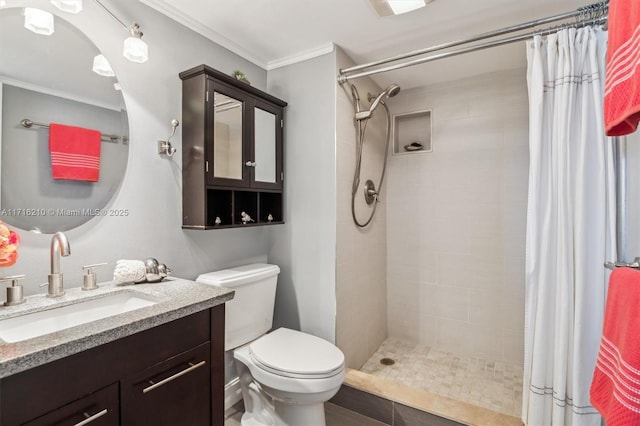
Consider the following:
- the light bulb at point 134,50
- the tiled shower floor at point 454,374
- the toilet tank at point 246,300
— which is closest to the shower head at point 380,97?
the toilet tank at point 246,300

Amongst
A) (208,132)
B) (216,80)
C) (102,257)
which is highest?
(216,80)

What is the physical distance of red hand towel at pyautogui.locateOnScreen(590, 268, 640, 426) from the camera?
0.73m

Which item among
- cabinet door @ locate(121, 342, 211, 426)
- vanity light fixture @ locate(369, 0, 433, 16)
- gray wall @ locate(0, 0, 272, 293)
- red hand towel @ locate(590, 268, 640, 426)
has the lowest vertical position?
cabinet door @ locate(121, 342, 211, 426)

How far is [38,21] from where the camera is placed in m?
1.18

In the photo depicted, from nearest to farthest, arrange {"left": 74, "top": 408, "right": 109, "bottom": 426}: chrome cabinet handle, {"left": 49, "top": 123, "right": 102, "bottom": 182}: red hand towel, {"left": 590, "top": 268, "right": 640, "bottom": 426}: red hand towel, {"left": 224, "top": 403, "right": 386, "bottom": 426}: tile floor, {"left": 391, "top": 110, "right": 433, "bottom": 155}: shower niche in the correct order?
1. {"left": 590, "top": 268, "right": 640, "bottom": 426}: red hand towel
2. {"left": 74, "top": 408, "right": 109, "bottom": 426}: chrome cabinet handle
3. {"left": 49, "top": 123, "right": 102, "bottom": 182}: red hand towel
4. {"left": 224, "top": 403, "right": 386, "bottom": 426}: tile floor
5. {"left": 391, "top": 110, "right": 433, "bottom": 155}: shower niche

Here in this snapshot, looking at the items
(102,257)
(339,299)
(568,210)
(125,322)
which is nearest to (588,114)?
(568,210)

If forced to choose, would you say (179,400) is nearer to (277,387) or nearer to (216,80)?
(277,387)

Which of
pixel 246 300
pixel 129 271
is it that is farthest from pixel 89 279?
pixel 246 300

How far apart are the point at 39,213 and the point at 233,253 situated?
3.34 ft

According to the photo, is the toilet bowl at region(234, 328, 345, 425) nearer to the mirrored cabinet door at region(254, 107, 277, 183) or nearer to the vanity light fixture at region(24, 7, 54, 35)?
the mirrored cabinet door at region(254, 107, 277, 183)

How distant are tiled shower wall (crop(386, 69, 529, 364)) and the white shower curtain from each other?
94 cm

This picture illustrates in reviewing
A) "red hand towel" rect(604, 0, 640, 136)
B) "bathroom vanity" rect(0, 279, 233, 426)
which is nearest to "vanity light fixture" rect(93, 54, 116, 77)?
"bathroom vanity" rect(0, 279, 233, 426)

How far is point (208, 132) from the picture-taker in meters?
1.66

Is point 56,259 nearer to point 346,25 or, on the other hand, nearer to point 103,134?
point 103,134
